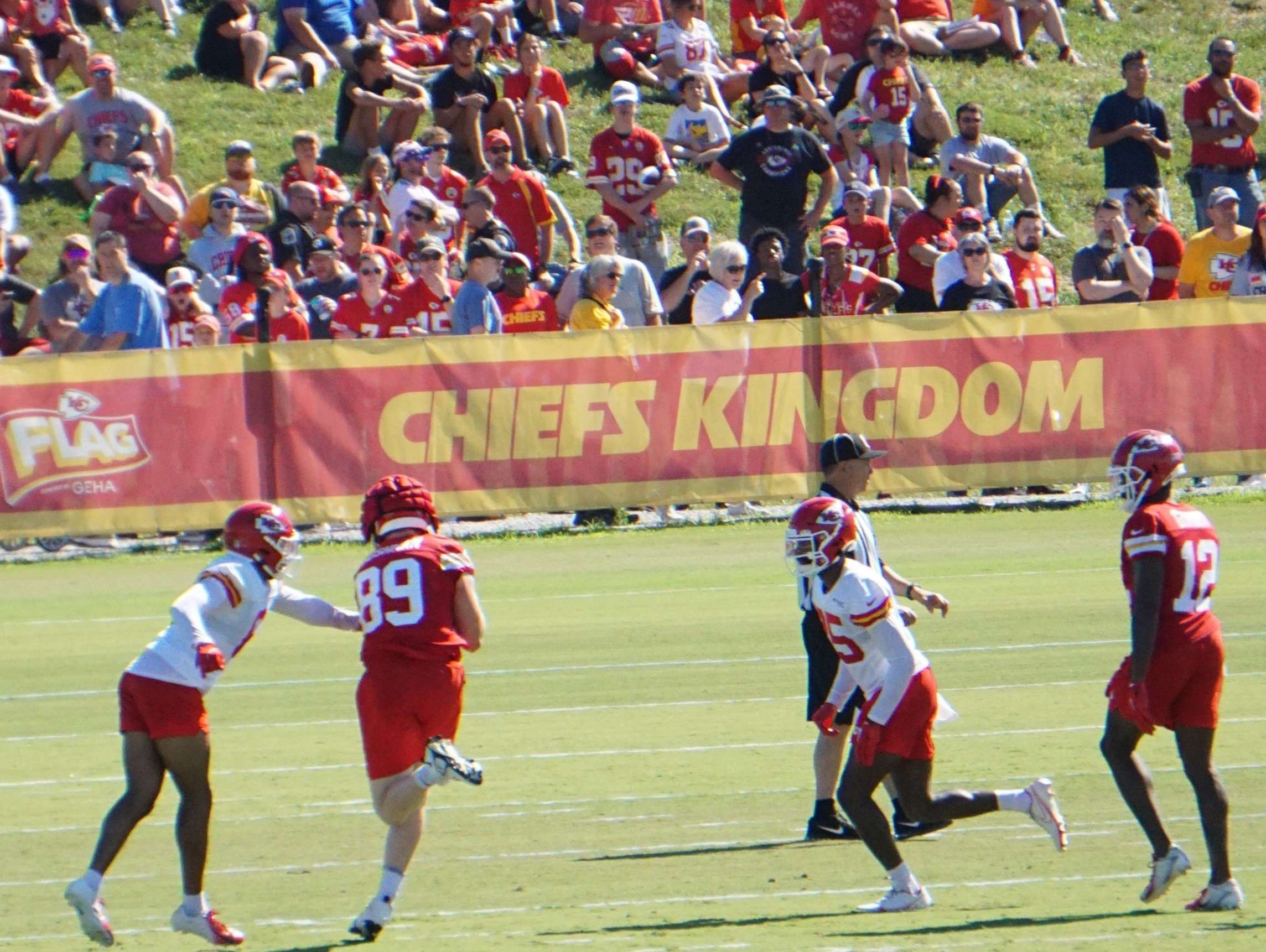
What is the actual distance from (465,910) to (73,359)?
1019 centimetres

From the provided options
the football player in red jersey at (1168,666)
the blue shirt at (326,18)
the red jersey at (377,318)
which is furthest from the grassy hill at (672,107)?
the football player in red jersey at (1168,666)

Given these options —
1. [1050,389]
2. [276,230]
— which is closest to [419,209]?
[276,230]

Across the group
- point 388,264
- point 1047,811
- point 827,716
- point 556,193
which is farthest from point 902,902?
point 556,193

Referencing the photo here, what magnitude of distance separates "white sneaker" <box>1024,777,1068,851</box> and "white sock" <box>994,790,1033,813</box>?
0.01 metres

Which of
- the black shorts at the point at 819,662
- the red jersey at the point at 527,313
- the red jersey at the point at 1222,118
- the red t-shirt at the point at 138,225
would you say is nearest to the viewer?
the black shorts at the point at 819,662

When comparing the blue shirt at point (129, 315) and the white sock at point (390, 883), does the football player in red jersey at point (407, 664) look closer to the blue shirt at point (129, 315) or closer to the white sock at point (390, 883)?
the white sock at point (390, 883)

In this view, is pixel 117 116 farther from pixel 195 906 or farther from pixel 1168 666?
pixel 1168 666

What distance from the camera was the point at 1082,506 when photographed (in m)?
19.2

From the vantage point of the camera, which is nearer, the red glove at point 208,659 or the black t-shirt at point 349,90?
the red glove at point 208,659

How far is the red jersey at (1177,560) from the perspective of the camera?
7.23 meters

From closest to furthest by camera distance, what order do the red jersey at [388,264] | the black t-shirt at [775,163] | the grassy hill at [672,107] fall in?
the red jersey at [388,264] < the black t-shirt at [775,163] < the grassy hill at [672,107]

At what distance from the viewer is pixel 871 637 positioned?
764 centimetres

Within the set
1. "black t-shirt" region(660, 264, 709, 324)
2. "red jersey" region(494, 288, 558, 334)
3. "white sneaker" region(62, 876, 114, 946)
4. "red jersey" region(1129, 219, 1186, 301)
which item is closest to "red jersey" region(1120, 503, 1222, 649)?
"white sneaker" region(62, 876, 114, 946)

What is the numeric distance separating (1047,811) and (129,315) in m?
11.9
